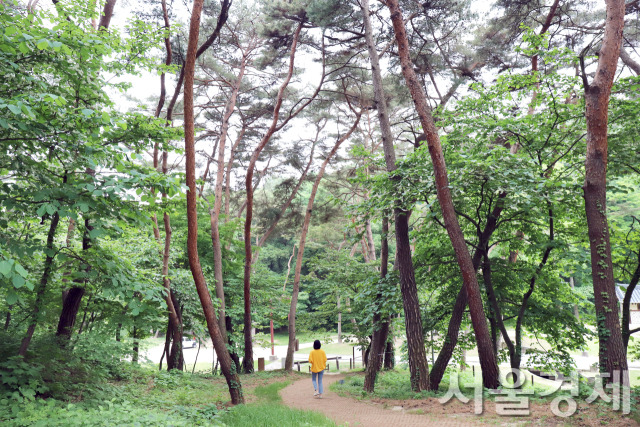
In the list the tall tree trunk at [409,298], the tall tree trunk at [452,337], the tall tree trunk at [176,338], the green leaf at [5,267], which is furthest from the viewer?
the tall tree trunk at [176,338]

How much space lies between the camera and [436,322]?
31.9 ft

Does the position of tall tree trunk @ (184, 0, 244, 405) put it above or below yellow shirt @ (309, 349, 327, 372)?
above

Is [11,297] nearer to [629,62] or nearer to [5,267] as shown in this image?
[5,267]

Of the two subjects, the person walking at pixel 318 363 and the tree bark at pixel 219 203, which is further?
the tree bark at pixel 219 203

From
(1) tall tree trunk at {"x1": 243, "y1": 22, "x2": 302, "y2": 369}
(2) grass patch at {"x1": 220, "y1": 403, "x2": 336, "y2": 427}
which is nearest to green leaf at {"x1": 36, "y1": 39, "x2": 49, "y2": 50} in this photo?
(2) grass patch at {"x1": 220, "y1": 403, "x2": 336, "y2": 427}

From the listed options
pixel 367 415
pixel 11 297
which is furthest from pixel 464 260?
pixel 11 297

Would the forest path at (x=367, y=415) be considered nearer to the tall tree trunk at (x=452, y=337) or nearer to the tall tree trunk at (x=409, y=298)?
the tall tree trunk at (x=409, y=298)

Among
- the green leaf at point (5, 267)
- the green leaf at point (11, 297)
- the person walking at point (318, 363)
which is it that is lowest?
the person walking at point (318, 363)

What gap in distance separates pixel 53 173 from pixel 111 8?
4051 mm

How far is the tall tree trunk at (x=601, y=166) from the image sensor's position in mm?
6391

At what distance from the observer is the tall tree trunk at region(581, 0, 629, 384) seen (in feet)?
21.0

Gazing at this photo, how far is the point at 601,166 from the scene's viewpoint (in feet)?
21.5

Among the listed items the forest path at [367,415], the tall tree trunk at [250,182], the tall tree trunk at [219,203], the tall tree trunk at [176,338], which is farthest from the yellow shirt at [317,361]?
the tall tree trunk at [176,338]

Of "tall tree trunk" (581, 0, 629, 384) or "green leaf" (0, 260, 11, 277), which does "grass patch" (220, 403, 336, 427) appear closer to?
"green leaf" (0, 260, 11, 277)
